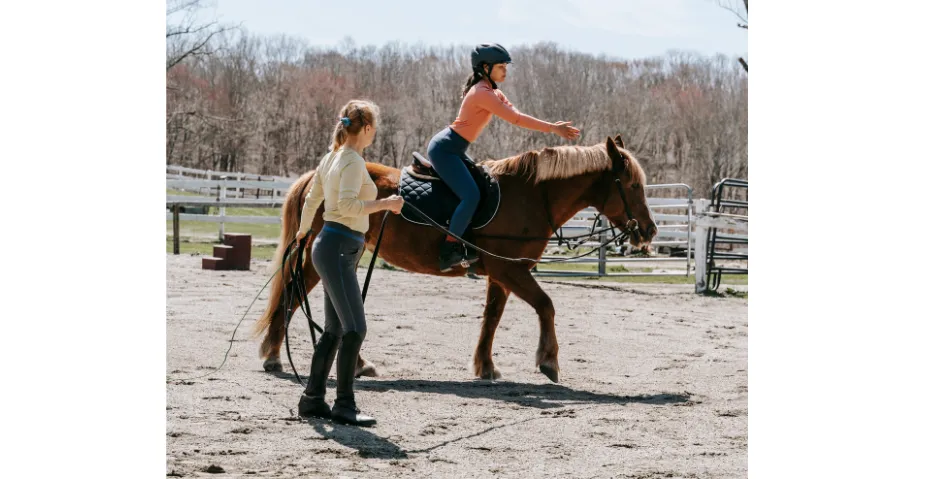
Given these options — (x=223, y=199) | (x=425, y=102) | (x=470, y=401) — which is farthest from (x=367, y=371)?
(x=425, y=102)

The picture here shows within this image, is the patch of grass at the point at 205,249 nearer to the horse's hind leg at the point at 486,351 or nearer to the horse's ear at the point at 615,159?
the horse's hind leg at the point at 486,351

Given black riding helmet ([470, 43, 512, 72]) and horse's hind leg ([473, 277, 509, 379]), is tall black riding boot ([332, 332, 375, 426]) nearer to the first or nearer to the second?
horse's hind leg ([473, 277, 509, 379])

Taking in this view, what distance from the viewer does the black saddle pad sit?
6.65 metres

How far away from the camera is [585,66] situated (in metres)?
21.5

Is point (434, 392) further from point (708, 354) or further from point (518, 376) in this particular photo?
point (708, 354)

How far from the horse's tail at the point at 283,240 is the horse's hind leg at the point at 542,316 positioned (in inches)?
59.0

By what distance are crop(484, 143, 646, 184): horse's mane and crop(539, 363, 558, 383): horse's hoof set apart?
1.33 meters

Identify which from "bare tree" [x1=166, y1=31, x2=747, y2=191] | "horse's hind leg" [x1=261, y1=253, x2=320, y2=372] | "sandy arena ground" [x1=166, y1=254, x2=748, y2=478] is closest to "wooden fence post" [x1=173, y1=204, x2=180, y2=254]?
"sandy arena ground" [x1=166, y1=254, x2=748, y2=478]

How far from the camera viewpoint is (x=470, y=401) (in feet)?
19.3

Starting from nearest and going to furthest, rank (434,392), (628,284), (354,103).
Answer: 1. (354,103)
2. (434,392)
3. (628,284)

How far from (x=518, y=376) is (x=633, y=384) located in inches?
32.7

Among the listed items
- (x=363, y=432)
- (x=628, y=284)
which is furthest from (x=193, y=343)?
(x=628, y=284)

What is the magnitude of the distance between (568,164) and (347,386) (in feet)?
8.36

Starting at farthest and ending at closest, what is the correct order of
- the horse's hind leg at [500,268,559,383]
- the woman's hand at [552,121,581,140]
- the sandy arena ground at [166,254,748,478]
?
the horse's hind leg at [500,268,559,383]
the woman's hand at [552,121,581,140]
the sandy arena ground at [166,254,748,478]
